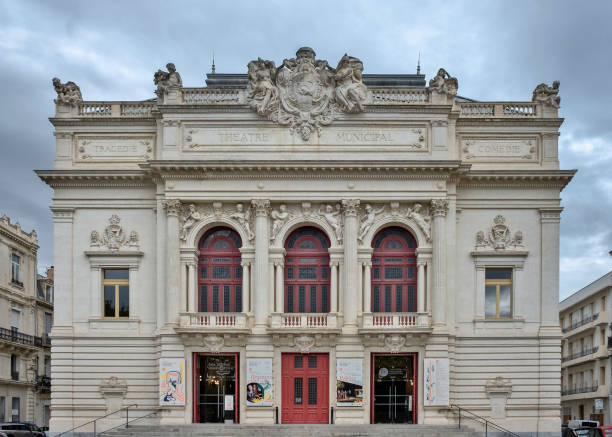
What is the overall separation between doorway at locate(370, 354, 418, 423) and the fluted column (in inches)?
118

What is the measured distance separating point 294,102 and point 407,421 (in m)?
16.2

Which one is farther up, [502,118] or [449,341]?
[502,118]

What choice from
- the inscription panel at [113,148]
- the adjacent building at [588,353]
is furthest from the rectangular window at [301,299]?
the adjacent building at [588,353]

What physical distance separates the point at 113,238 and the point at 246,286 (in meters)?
7.06

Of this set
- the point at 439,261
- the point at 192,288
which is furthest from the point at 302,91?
the point at 192,288

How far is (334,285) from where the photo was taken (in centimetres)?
3747

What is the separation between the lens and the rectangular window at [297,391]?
37.0m

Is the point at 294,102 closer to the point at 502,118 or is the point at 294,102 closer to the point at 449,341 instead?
the point at 502,118

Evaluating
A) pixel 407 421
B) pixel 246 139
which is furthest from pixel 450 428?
pixel 246 139

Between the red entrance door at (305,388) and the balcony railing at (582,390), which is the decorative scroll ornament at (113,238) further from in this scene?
the balcony railing at (582,390)

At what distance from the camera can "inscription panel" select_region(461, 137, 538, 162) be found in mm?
38750

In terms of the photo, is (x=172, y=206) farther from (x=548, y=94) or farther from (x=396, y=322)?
(x=548, y=94)

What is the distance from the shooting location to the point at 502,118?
3856 cm

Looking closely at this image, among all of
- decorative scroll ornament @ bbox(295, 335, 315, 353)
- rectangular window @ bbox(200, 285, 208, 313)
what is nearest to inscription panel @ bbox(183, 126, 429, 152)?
rectangular window @ bbox(200, 285, 208, 313)
